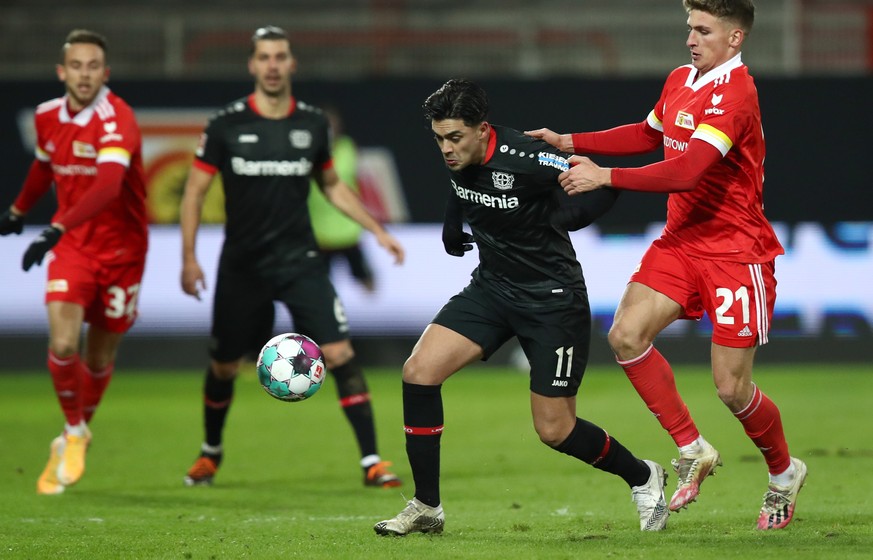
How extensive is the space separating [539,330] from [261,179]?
2.79 metres

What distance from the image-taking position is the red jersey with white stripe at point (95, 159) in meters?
7.75

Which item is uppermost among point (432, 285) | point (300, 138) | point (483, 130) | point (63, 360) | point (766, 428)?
point (483, 130)

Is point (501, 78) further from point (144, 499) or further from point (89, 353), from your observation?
point (144, 499)

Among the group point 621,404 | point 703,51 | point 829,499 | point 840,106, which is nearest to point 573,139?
point 703,51

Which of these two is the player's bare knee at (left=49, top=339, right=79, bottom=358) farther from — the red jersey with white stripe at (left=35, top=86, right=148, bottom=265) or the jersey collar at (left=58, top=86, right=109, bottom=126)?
the jersey collar at (left=58, top=86, right=109, bottom=126)

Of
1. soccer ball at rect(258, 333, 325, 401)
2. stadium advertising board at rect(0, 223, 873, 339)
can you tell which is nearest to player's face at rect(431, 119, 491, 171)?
soccer ball at rect(258, 333, 325, 401)

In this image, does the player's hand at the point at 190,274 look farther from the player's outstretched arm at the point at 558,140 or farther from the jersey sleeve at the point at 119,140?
the player's outstretched arm at the point at 558,140

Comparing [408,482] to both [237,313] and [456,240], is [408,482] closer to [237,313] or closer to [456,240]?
[237,313]

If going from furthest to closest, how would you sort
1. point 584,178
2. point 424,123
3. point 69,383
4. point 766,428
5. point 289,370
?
1. point 424,123
2. point 69,383
3. point 289,370
4. point 766,428
5. point 584,178

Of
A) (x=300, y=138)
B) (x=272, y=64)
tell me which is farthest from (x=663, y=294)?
(x=272, y=64)

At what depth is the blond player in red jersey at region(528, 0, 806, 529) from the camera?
5902mm

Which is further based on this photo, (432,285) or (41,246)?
(432,285)

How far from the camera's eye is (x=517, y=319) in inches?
233

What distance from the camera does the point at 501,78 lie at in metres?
14.4
